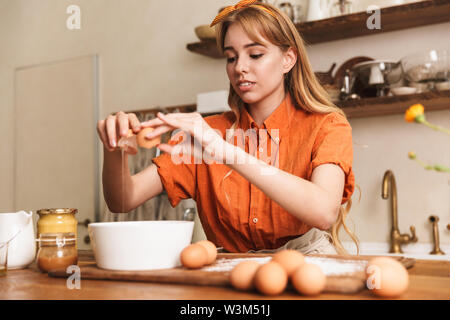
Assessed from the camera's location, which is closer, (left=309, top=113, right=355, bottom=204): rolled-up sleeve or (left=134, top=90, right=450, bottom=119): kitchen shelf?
(left=309, top=113, right=355, bottom=204): rolled-up sleeve

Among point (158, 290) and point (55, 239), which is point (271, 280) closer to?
point (158, 290)

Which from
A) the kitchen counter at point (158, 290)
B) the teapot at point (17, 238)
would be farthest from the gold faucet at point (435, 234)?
the teapot at point (17, 238)

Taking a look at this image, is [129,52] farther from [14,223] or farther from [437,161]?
[14,223]

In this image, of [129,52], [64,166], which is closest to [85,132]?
[64,166]

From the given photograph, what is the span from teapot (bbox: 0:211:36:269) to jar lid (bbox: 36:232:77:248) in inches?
4.7

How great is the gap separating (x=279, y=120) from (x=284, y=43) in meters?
0.24

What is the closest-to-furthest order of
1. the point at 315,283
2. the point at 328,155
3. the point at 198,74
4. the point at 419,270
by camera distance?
the point at 315,283 → the point at 419,270 → the point at 328,155 → the point at 198,74

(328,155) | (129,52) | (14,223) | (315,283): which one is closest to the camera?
(315,283)

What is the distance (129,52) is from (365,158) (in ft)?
5.52

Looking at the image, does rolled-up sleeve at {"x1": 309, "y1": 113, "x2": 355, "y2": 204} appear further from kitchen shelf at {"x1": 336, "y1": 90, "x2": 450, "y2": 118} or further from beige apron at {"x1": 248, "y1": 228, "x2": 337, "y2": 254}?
kitchen shelf at {"x1": 336, "y1": 90, "x2": 450, "y2": 118}

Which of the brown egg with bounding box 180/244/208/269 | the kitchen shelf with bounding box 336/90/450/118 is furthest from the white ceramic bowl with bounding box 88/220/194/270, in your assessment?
the kitchen shelf with bounding box 336/90/450/118

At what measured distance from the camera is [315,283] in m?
0.70

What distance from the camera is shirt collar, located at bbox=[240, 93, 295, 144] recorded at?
62.1 inches

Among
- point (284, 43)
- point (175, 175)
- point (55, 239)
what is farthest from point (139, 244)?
point (284, 43)
